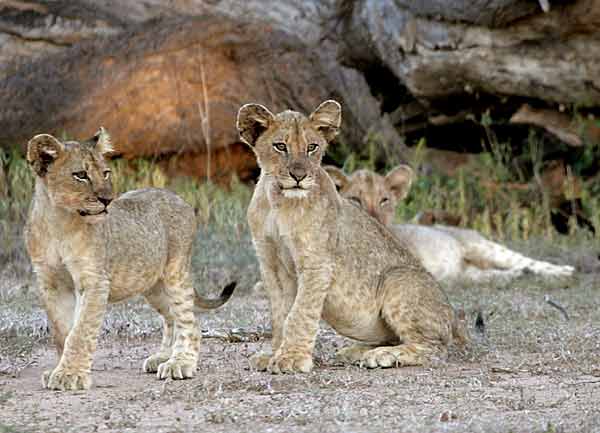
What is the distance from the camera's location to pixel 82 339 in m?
5.33

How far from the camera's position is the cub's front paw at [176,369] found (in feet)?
18.5

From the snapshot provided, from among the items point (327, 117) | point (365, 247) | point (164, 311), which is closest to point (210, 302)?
point (164, 311)

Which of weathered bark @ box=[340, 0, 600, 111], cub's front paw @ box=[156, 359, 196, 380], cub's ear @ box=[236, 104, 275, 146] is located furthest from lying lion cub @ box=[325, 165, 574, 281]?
cub's front paw @ box=[156, 359, 196, 380]

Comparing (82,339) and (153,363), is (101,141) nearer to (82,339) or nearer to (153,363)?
(82,339)

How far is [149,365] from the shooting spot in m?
6.02

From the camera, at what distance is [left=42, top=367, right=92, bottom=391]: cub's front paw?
526 cm

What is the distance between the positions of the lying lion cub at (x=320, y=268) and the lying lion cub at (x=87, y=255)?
18.3 inches

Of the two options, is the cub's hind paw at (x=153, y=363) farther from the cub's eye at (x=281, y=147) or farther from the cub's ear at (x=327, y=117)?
the cub's ear at (x=327, y=117)

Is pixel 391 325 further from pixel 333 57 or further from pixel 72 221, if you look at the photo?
pixel 333 57

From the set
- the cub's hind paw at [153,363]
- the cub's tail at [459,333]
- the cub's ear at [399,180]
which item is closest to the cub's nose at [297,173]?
the cub's hind paw at [153,363]

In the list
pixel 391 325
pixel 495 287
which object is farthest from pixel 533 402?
pixel 495 287

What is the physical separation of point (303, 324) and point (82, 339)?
3.63ft

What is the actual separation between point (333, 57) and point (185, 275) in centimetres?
726

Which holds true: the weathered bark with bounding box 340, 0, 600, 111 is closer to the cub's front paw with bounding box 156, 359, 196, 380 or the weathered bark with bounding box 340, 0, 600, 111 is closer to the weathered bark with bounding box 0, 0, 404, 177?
the weathered bark with bounding box 0, 0, 404, 177
